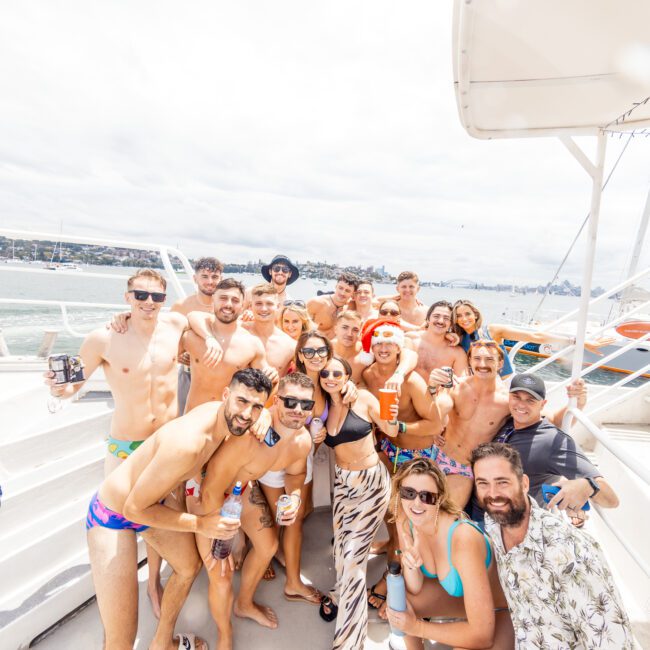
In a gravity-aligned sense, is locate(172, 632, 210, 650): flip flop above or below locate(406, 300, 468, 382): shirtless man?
below

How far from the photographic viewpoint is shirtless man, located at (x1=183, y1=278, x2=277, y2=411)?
277cm

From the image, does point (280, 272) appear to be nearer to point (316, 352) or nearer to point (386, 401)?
point (316, 352)

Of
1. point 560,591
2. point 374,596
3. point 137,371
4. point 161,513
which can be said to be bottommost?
point 374,596

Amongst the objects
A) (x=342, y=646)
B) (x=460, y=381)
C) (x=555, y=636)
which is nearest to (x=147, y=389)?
(x=342, y=646)

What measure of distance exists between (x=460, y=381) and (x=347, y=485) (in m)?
1.24

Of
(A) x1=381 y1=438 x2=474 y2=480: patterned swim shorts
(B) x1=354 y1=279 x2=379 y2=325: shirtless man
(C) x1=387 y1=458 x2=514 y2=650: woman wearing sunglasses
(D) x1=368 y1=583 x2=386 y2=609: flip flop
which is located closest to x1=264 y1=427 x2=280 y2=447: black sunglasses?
(C) x1=387 y1=458 x2=514 y2=650: woman wearing sunglasses

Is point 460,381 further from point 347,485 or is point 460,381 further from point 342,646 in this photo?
point 342,646

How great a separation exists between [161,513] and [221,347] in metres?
1.28

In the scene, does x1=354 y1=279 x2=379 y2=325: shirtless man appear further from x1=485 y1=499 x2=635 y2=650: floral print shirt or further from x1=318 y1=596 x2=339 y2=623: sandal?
x1=485 y1=499 x2=635 y2=650: floral print shirt

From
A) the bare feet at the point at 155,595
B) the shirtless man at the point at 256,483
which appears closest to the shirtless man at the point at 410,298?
the shirtless man at the point at 256,483

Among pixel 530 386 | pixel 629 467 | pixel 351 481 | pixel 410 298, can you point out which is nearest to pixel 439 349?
pixel 530 386

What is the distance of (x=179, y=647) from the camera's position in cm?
215

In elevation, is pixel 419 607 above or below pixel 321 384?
below

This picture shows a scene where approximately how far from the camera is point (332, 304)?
184 inches
